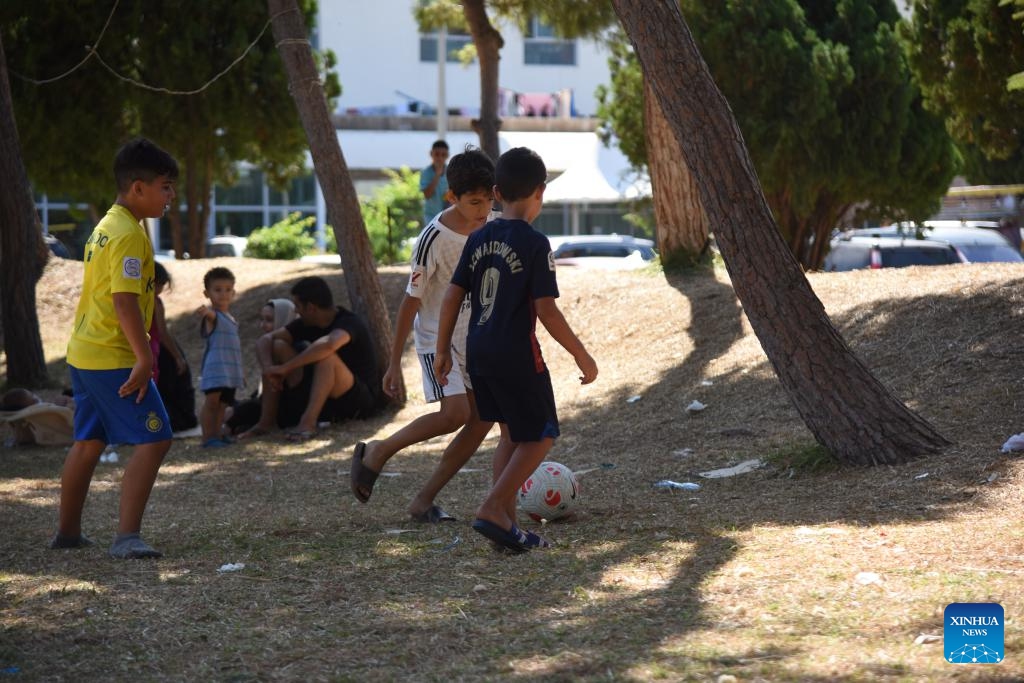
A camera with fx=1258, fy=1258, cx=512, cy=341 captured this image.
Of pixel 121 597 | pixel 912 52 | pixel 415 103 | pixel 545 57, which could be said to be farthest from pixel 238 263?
pixel 545 57

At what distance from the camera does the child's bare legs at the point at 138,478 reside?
5262 millimetres

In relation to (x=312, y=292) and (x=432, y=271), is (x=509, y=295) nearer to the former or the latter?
(x=432, y=271)

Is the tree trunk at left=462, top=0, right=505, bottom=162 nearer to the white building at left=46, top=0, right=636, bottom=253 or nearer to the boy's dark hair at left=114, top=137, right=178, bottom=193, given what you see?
the boy's dark hair at left=114, top=137, right=178, bottom=193

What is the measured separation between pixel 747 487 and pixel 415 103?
37702 mm

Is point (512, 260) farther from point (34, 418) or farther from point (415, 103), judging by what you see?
point (415, 103)

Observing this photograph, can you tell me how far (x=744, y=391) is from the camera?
9.08m

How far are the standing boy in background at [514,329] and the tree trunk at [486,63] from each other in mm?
9200

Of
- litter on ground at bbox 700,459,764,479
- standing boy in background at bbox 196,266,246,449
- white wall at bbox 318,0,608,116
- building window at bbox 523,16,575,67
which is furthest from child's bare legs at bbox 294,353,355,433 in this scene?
building window at bbox 523,16,575,67

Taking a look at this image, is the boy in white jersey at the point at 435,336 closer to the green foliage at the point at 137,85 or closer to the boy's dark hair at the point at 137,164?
the boy's dark hair at the point at 137,164

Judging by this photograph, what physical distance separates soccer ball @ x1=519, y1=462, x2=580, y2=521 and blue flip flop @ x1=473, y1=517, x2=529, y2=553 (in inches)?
26.5

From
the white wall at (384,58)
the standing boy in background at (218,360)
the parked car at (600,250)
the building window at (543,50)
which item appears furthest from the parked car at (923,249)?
the building window at (543,50)

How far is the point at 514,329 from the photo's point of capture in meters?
5.01

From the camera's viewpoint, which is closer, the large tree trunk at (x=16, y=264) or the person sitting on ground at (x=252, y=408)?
the person sitting on ground at (x=252, y=408)

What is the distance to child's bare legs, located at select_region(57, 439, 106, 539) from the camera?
5352 mm
